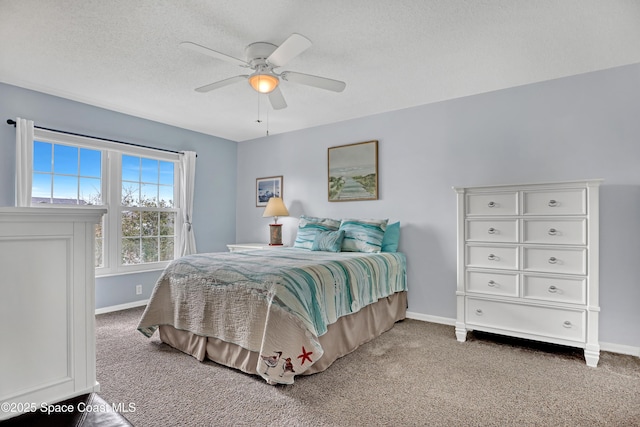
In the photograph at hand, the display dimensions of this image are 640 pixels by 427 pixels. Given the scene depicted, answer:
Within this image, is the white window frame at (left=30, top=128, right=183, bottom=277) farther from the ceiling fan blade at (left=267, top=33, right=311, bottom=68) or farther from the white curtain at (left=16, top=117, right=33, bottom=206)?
the ceiling fan blade at (left=267, top=33, right=311, bottom=68)

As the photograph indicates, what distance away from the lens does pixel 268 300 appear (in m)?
2.19

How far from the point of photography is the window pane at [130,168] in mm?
4094

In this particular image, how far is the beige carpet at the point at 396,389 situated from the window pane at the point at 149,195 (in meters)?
1.93

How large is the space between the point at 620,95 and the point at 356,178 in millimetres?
2487

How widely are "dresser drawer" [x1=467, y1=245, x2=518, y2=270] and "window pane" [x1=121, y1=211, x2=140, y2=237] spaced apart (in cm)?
376

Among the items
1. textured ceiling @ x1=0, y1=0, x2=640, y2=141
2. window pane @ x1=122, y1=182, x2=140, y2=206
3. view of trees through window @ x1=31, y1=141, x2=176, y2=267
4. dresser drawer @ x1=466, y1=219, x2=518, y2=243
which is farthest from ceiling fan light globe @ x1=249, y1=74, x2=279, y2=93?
window pane @ x1=122, y1=182, x2=140, y2=206

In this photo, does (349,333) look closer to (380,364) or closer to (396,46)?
(380,364)

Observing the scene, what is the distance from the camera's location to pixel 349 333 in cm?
271

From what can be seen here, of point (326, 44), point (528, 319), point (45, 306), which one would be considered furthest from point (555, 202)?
point (45, 306)

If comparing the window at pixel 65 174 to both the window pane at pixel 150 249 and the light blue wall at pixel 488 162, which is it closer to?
the window pane at pixel 150 249

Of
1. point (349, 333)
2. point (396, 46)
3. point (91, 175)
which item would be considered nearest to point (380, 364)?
point (349, 333)

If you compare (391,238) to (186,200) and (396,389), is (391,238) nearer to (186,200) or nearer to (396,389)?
(396,389)

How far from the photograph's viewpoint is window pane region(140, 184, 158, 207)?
4.29m

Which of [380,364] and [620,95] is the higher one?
[620,95]
